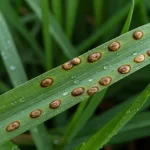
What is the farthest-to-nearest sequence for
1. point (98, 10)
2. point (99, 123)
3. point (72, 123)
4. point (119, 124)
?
point (98, 10), point (99, 123), point (72, 123), point (119, 124)

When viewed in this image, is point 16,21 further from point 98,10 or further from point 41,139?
A: point 41,139

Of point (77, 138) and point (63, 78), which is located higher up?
point (63, 78)

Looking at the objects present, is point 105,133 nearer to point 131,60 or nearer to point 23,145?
point 131,60

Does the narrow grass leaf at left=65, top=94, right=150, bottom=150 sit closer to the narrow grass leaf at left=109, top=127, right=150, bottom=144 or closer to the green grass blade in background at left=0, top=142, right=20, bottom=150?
the narrow grass leaf at left=109, top=127, right=150, bottom=144

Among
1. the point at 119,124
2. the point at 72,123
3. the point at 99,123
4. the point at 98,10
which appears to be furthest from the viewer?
the point at 98,10

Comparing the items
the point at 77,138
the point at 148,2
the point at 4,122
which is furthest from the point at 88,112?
the point at 148,2

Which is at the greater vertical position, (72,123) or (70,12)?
(70,12)

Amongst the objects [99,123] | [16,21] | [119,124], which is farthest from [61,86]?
[16,21]
